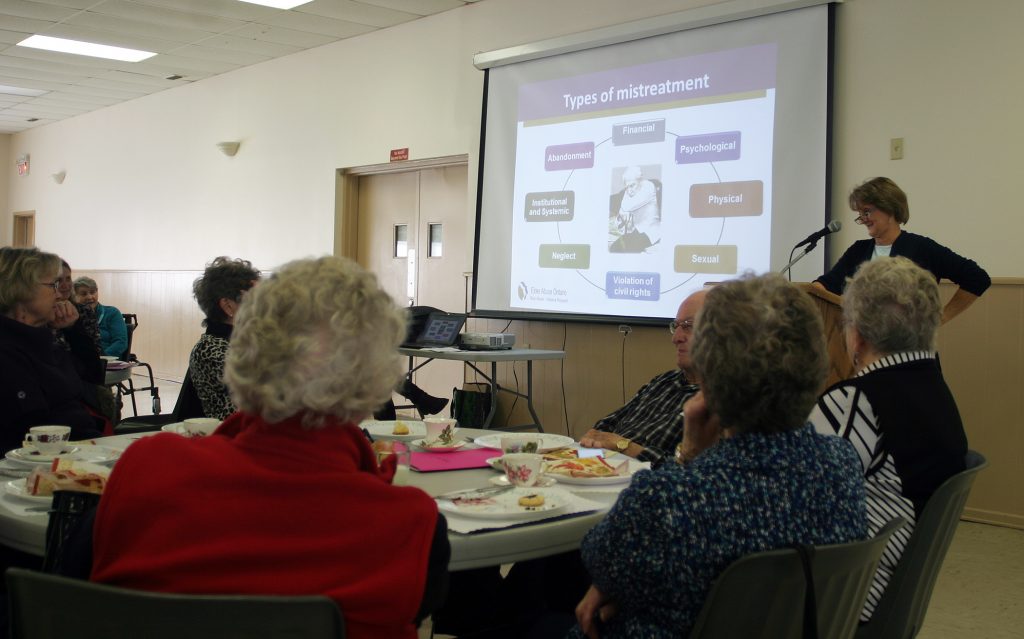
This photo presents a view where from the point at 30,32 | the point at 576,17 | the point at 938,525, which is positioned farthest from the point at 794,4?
the point at 30,32

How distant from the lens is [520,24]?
578 centimetres

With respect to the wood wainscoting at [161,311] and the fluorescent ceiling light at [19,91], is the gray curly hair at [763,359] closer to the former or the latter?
the wood wainscoting at [161,311]

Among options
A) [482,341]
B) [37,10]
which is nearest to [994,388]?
[482,341]

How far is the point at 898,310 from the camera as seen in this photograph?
1848 mm

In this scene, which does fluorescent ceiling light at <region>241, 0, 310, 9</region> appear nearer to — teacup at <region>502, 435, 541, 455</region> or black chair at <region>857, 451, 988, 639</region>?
teacup at <region>502, 435, 541, 455</region>

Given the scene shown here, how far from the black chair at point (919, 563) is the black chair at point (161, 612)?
1.04 m

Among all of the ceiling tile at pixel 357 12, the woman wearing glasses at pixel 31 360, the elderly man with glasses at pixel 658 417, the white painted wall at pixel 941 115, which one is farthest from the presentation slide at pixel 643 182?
the woman wearing glasses at pixel 31 360

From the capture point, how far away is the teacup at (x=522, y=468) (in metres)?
1.72

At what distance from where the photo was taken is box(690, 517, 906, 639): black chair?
108 centimetres

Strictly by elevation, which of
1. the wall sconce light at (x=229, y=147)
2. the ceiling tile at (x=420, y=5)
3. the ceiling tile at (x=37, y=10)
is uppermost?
the ceiling tile at (x=37, y=10)

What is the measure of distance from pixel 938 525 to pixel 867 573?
0.33 meters

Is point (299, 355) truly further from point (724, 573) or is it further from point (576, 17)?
point (576, 17)

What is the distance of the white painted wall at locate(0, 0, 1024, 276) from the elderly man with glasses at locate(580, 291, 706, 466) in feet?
7.19

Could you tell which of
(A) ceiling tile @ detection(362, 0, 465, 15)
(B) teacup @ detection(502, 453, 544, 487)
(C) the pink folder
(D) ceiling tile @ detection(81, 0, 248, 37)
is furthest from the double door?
(B) teacup @ detection(502, 453, 544, 487)
